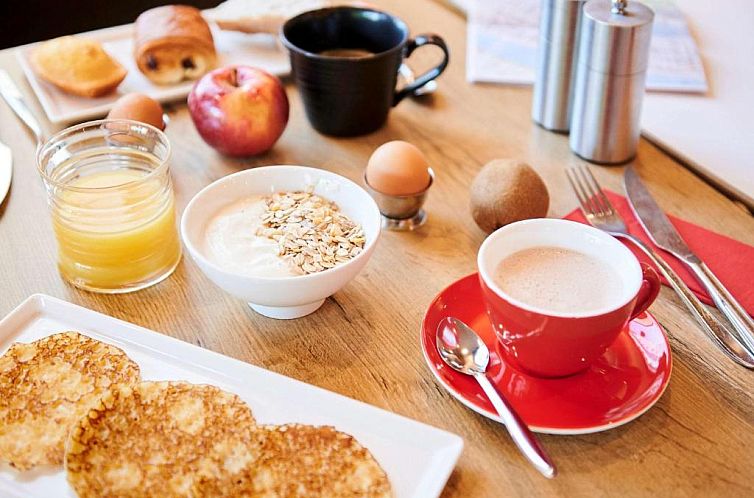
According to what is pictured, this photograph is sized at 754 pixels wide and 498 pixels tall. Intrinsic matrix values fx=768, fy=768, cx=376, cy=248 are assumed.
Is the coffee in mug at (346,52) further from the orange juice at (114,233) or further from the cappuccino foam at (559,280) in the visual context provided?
the cappuccino foam at (559,280)

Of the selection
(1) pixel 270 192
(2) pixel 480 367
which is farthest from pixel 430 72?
(2) pixel 480 367

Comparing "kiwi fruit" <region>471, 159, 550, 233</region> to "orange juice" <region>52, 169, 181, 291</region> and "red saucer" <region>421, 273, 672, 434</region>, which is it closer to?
"red saucer" <region>421, 273, 672, 434</region>

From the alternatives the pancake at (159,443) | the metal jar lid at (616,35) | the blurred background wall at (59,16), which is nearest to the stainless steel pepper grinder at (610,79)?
the metal jar lid at (616,35)

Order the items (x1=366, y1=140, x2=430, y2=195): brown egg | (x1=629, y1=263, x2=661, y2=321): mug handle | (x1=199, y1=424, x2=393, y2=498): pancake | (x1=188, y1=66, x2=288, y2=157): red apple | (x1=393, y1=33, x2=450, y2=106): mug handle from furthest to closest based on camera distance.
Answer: (x1=393, y1=33, x2=450, y2=106): mug handle → (x1=188, y1=66, x2=288, y2=157): red apple → (x1=366, y1=140, x2=430, y2=195): brown egg → (x1=629, y1=263, x2=661, y2=321): mug handle → (x1=199, y1=424, x2=393, y2=498): pancake

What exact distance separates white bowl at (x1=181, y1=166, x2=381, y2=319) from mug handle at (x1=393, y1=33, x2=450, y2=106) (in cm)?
39

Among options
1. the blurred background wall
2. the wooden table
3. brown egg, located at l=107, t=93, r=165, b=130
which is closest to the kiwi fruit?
the wooden table

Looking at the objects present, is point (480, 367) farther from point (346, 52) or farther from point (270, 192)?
point (346, 52)

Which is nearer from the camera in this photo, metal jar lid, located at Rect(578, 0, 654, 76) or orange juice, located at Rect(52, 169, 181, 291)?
orange juice, located at Rect(52, 169, 181, 291)

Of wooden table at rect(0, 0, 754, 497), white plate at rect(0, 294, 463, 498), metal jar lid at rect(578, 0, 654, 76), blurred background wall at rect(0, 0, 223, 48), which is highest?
metal jar lid at rect(578, 0, 654, 76)

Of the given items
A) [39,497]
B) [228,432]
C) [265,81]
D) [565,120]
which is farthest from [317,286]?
[565,120]

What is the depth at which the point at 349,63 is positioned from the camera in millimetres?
1254

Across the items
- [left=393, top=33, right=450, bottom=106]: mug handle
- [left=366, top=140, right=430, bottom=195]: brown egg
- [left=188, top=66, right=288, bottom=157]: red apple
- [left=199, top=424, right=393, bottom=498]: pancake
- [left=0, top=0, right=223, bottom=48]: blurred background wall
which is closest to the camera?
[left=199, top=424, right=393, bottom=498]: pancake

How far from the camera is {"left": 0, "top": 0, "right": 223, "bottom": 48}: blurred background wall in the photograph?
2670mm

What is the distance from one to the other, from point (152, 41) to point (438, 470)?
39.9 inches
